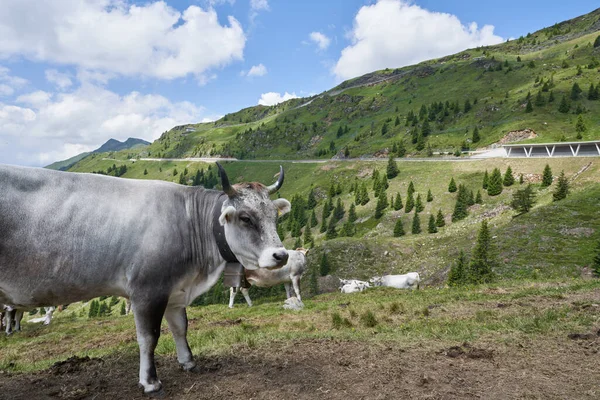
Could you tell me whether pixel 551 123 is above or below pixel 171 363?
above

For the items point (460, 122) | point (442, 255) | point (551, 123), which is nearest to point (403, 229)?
point (442, 255)

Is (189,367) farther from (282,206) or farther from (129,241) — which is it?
(282,206)

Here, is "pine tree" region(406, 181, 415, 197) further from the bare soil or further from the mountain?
the bare soil

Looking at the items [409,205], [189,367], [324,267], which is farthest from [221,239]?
[409,205]

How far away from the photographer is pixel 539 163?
61375 millimetres

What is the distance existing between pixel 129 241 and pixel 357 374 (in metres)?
4.94

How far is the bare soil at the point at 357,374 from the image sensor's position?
19.5ft

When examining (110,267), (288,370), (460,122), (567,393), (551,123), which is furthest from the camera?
(460,122)

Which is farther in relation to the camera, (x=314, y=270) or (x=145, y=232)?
(x=314, y=270)

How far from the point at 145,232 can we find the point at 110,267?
0.82 m

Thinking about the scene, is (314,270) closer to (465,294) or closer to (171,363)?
(465,294)

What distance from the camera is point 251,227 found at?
6.36m

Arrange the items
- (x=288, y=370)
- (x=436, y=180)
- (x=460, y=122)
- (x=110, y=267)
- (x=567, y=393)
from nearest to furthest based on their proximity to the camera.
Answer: (x=567, y=393) < (x=110, y=267) < (x=288, y=370) < (x=436, y=180) < (x=460, y=122)

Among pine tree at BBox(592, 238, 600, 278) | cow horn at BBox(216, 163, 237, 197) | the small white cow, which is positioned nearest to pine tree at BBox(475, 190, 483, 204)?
pine tree at BBox(592, 238, 600, 278)
